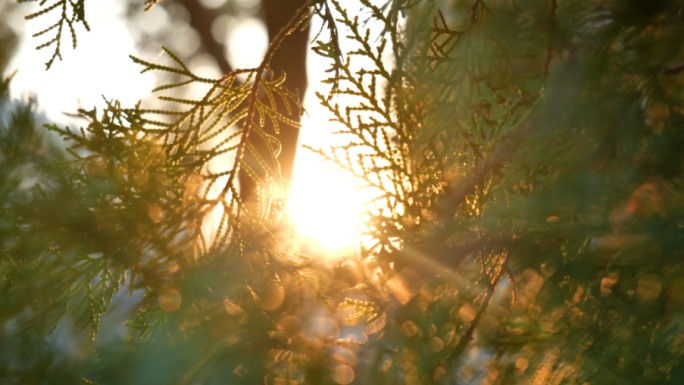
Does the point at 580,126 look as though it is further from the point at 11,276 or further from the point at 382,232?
the point at 11,276

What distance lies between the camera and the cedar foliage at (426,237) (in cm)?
134

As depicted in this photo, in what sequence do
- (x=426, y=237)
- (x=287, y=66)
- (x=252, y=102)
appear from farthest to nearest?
1. (x=287, y=66)
2. (x=252, y=102)
3. (x=426, y=237)

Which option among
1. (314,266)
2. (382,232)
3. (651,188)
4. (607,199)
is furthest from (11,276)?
(651,188)

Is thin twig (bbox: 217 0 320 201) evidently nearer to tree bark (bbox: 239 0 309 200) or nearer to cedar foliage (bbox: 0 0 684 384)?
cedar foliage (bbox: 0 0 684 384)

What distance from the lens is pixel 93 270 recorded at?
1.49m

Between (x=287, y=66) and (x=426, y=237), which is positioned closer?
(x=426, y=237)

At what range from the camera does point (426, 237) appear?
1370mm

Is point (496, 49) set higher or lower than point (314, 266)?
higher

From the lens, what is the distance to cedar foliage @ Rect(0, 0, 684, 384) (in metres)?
1.34

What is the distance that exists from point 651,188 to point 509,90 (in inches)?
31.6

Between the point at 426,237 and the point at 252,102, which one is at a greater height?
the point at 252,102

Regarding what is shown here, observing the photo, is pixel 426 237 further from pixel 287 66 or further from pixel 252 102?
pixel 287 66

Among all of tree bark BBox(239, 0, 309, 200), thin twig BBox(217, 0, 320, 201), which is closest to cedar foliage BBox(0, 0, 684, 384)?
thin twig BBox(217, 0, 320, 201)

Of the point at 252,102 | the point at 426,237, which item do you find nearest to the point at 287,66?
the point at 252,102
